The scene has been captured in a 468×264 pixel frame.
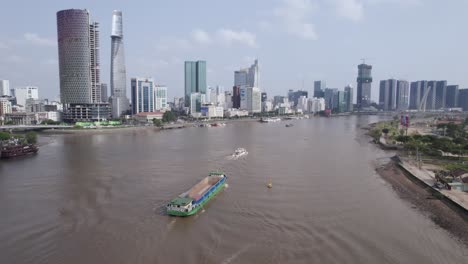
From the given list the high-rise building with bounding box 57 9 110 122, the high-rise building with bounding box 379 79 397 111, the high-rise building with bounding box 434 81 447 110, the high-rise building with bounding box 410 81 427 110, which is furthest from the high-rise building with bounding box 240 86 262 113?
the high-rise building with bounding box 434 81 447 110

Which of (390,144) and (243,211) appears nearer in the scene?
(243,211)

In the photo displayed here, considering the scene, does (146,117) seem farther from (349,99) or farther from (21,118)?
(349,99)

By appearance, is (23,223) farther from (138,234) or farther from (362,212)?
(362,212)

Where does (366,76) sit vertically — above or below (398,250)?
above

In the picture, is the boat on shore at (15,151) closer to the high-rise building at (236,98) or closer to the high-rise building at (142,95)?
the high-rise building at (142,95)

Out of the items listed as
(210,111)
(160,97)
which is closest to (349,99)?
(210,111)

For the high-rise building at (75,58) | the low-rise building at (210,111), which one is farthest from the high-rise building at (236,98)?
the high-rise building at (75,58)

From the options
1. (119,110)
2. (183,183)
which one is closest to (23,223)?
(183,183)
